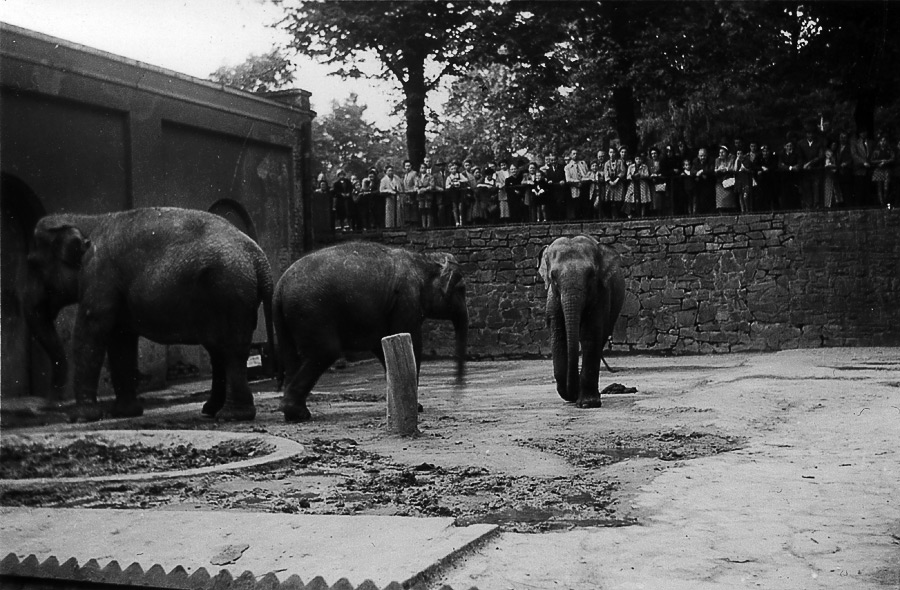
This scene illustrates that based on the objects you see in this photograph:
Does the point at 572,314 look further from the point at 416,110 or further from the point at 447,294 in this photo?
the point at 416,110

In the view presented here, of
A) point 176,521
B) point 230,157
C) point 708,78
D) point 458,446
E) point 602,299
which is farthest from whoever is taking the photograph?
point 708,78

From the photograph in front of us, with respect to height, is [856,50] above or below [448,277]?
above

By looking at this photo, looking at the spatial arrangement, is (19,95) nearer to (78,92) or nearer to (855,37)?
(78,92)

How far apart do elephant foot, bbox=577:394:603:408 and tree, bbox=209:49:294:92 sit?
12.0 m

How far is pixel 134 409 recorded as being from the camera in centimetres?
1194

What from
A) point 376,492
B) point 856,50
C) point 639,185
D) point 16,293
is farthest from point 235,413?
point 856,50

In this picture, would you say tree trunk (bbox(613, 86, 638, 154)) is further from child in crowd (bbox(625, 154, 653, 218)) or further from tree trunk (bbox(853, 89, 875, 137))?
tree trunk (bbox(853, 89, 875, 137))

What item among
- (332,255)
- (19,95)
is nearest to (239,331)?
(332,255)

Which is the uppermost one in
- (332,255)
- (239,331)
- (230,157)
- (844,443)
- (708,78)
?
(708,78)

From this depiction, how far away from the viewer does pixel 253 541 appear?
506 cm

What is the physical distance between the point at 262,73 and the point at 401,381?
623 inches

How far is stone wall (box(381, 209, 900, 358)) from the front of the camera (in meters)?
21.0

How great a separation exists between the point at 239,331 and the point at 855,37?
1617 centimetres

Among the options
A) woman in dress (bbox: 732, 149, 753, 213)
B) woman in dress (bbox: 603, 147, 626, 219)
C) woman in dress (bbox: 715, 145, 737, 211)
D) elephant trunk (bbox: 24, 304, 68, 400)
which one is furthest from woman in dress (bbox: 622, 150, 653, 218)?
elephant trunk (bbox: 24, 304, 68, 400)
